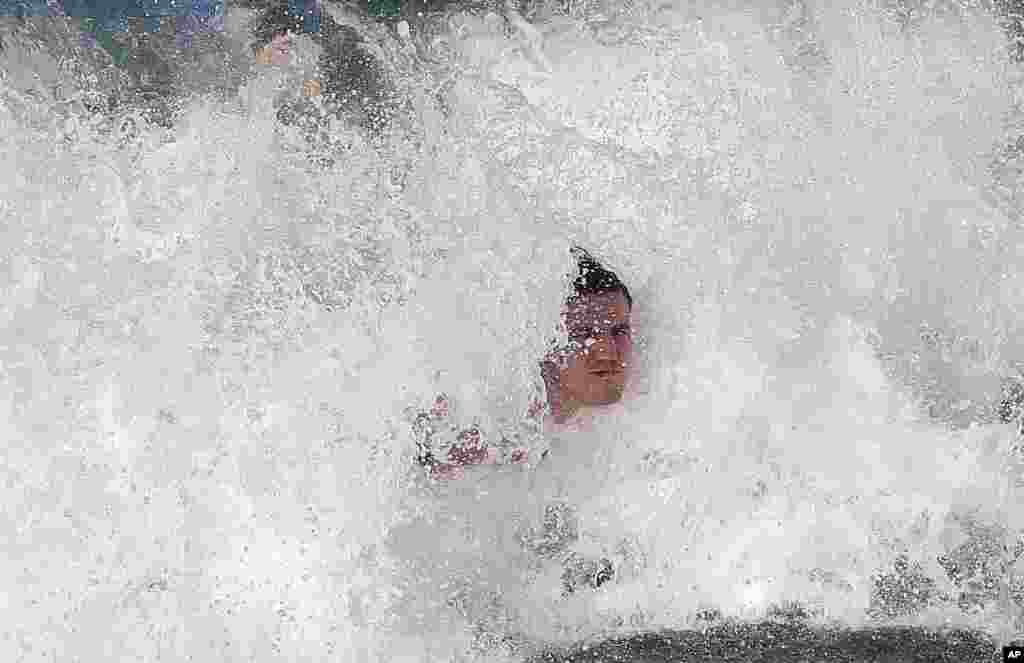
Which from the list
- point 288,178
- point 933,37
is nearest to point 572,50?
point 288,178

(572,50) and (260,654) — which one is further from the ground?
(572,50)

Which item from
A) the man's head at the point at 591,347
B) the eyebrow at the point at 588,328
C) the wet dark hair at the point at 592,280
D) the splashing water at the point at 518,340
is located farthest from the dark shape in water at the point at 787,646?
the wet dark hair at the point at 592,280

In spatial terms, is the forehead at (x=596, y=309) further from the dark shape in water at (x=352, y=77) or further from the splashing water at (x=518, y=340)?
the dark shape in water at (x=352, y=77)

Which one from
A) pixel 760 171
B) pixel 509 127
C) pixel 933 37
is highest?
pixel 933 37

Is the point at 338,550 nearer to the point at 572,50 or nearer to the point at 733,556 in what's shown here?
the point at 733,556

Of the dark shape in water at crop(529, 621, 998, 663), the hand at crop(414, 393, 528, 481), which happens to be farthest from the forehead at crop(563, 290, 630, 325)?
the dark shape in water at crop(529, 621, 998, 663)

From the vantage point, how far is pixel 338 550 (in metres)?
2.62

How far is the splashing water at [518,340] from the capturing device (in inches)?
103

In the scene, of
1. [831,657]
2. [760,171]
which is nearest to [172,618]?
[831,657]

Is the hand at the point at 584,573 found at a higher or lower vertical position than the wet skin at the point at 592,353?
lower

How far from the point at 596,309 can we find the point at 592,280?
0.10 meters

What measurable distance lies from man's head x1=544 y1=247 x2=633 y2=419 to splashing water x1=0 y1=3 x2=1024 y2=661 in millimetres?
83

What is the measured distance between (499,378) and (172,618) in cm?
135

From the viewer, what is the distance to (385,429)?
2.62 meters
